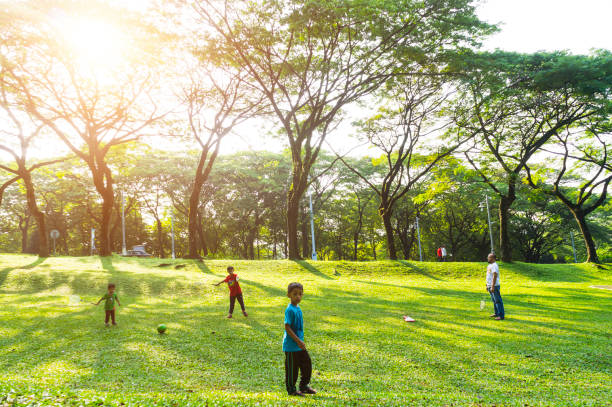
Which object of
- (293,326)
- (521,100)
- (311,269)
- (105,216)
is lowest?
(311,269)

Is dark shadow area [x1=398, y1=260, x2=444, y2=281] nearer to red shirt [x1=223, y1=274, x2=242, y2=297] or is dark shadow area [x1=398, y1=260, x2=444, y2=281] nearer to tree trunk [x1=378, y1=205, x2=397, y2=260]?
tree trunk [x1=378, y1=205, x2=397, y2=260]

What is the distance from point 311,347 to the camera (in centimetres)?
831

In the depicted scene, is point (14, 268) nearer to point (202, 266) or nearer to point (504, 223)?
point (202, 266)

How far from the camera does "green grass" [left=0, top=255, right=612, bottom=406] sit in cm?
543

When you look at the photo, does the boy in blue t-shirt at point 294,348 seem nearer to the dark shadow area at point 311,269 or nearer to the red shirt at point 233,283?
the red shirt at point 233,283

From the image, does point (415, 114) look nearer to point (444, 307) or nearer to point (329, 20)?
point (329, 20)

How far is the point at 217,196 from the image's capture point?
43.6 m

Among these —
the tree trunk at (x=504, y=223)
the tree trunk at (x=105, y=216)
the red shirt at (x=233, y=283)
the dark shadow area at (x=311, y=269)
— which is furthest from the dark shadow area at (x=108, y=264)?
the tree trunk at (x=504, y=223)

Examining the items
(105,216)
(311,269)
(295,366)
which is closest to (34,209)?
(105,216)

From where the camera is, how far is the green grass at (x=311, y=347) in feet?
17.8

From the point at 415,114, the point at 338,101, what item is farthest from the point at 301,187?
the point at 415,114

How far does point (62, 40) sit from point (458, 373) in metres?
23.0

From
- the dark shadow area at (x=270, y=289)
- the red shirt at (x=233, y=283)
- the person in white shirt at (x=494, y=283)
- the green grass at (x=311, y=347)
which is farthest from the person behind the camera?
the dark shadow area at (x=270, y=289)

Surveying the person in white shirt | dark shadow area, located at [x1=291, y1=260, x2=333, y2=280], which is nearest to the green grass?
the person in white shirt
